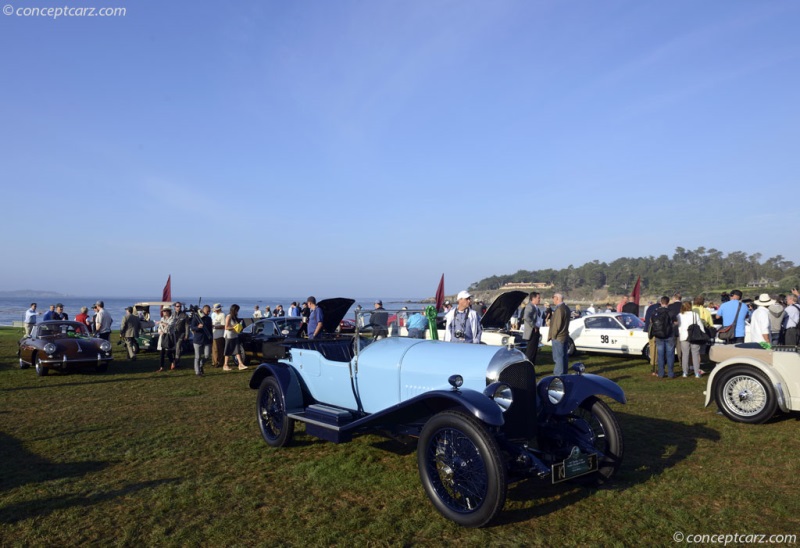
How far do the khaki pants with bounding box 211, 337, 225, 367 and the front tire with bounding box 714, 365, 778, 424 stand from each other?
10712 mm

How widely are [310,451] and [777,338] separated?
9570 millimetres

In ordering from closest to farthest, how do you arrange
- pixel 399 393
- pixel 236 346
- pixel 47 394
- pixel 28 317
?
pixel 399 393
pixel 47 394
pixel 236 346
pixel 28 317

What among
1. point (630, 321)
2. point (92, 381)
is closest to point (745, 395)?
point (630, 321)

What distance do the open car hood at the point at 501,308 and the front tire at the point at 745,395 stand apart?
430 centimetres

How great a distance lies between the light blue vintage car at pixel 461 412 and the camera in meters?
4.00

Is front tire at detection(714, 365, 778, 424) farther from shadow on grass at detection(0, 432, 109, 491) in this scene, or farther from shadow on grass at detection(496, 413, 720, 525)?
shadow on grass at detection(0, 432, 109, 491)

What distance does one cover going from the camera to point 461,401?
4.03 m

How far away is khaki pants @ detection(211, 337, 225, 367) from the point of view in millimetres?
13297

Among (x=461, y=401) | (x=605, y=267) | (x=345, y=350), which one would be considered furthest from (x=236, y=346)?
(x=605, y=267)

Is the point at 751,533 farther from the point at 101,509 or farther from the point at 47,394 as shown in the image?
the point at 47,394

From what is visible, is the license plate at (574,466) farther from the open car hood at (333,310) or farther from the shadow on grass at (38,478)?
the open car hood at (333,310)

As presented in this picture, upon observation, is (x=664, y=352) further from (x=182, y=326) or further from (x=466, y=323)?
(x=182, y=326)

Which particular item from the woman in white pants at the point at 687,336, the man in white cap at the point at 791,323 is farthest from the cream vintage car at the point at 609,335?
the man in white cap at the point at 791,323

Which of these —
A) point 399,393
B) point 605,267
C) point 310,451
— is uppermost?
point 605,267
